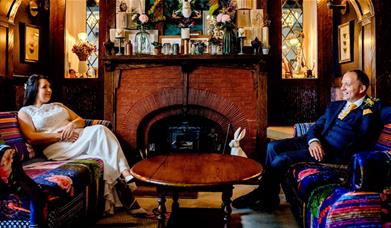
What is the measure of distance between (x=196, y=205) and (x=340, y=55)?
241 cm

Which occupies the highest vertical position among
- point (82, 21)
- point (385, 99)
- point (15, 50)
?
point (82, 21)

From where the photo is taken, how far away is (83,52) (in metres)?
4.56

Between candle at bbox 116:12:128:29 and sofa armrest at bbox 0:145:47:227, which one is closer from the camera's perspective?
sofa armrest at bbox 0:145:47:227

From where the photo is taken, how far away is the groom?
2479 mm

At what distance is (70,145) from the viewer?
9.46ft

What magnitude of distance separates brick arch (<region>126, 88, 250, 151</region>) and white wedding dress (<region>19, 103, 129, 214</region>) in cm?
125

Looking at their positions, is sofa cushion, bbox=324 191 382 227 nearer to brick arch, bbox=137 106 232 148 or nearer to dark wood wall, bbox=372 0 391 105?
dark wood wall, bbox=372 0 391 105

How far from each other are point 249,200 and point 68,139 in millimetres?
1514

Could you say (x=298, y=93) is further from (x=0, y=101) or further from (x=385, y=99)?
(x=0, y=101)

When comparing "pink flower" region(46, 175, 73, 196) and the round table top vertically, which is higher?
the round table top

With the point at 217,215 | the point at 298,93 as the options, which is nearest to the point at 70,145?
the point at 217,215

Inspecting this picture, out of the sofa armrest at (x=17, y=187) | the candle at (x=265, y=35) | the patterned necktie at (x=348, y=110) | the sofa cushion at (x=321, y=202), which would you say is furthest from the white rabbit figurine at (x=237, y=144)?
the sofa armrest at (x=17, y=187)

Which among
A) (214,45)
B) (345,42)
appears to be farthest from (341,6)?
(214,45)

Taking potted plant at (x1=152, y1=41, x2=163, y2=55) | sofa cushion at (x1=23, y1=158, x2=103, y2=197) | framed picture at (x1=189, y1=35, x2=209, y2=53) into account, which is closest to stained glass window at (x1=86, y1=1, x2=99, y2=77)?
potted plant at (x1=152, y1=41, x2=163, y2=55)
